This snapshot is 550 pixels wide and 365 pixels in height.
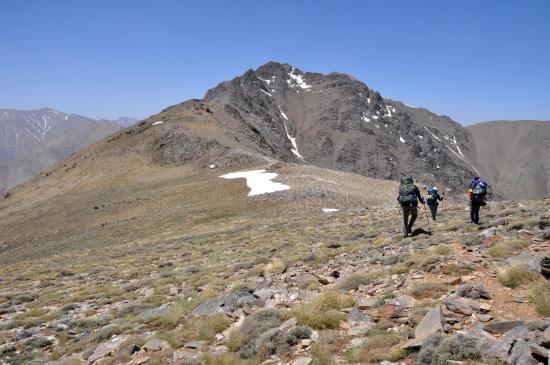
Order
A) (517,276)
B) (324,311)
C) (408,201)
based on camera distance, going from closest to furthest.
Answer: (517,276)
(324,311)
(408,201)

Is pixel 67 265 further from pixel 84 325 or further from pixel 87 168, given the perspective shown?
pixel 87 168

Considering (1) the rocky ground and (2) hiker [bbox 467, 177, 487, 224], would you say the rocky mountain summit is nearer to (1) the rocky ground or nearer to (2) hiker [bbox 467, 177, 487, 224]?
(1) the rocky ground

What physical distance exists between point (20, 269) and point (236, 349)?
2439 cm

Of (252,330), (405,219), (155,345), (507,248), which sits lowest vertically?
(155,345)

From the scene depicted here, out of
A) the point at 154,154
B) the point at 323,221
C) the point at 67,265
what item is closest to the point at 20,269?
the point at 67,265

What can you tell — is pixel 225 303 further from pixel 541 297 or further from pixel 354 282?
pixel 541 297

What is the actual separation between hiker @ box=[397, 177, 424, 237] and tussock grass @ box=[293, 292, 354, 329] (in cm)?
753

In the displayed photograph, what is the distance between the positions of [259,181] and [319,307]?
40624mm

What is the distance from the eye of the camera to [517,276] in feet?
28.4

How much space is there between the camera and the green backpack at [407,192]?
1653cm

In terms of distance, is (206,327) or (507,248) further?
(507,248)

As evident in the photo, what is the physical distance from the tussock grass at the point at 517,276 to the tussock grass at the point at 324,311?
3.24 m

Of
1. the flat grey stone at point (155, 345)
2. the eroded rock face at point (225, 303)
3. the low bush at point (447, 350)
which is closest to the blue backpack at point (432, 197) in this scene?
the eroded rock face at point (225, 303)

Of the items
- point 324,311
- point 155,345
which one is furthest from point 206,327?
point 324,311
